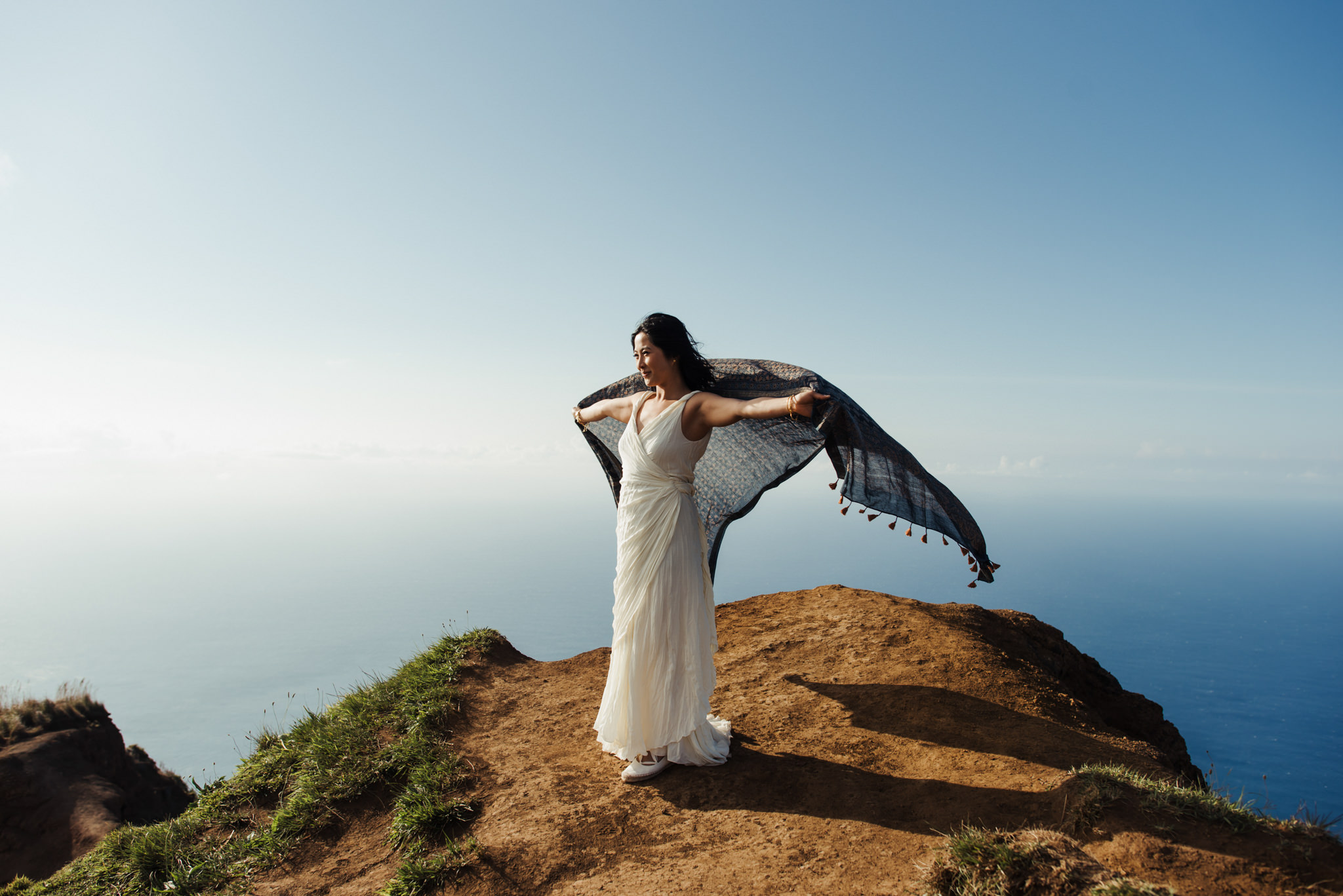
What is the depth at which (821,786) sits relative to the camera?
13.1 ft

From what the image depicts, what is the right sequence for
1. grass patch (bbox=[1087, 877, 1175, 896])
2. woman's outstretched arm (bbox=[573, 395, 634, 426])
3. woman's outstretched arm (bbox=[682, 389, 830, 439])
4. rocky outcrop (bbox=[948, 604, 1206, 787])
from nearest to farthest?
grass patch (bbox=[1087, 877, 1175, 896]) < woman's outstretched arm (bbox=[682, 389, 830, 439]) < woman's outstretched arm (bbox=[573, 395, 634, 426]) < rocky outcrop (bbox=[948, 604, 1206, 787])

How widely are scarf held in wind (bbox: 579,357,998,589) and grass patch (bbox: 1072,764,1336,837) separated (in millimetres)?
1260

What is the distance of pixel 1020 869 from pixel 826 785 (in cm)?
160

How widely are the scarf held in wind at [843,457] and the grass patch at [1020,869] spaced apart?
1.73 meters

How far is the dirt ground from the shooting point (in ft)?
9.65

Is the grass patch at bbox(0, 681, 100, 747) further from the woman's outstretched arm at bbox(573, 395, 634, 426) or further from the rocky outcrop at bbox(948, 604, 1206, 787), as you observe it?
the rocky outcrop at bbox(948, 604, 1206, 787)

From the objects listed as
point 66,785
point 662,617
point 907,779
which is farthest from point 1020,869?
point 66,785

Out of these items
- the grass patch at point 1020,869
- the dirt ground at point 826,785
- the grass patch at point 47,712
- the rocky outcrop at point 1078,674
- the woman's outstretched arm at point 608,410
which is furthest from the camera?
the grass patch at point 47,712

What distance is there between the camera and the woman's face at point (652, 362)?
4488 mm

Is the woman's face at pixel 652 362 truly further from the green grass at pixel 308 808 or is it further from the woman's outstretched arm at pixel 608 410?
the green grass at pixel 308 808

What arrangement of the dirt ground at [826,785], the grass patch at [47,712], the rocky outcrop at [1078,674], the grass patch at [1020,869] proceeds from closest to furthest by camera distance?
the grass patch at [1020,869], the dirt ground at [826,785], the rocky outcrop at [1078,674], the grass patch at [47,712]

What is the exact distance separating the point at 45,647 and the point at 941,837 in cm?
24165

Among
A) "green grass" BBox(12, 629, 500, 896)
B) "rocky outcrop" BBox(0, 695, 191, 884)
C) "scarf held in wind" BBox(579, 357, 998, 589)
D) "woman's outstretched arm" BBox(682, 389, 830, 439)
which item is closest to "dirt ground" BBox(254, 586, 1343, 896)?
"green grass" BBox(12, 629, 500, 896)

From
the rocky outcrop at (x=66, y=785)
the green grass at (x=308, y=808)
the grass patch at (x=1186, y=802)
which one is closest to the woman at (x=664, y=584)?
the green grass at (x=308, y=808)
